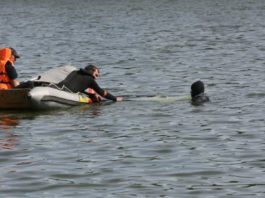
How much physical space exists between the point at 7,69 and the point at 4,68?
0.24ft

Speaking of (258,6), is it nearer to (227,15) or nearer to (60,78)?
(227,15)

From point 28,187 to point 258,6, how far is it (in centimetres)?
6937

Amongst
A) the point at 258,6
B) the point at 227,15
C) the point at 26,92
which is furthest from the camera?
the point at 258,6

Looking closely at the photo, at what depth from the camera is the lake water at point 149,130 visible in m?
13.9

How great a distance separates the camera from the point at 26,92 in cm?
2125

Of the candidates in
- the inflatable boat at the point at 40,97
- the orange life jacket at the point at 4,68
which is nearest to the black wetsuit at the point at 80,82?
the inflatable boat at the point at 40,97

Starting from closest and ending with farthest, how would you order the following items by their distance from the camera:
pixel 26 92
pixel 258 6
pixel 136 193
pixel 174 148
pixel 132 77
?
pixel 136 193
pixel 174 148
pixel 26 92
pixel 132 77
pixel 258 6

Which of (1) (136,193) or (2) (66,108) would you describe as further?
(2) (66,108)

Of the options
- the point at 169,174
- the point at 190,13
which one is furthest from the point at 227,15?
the point at 169,174

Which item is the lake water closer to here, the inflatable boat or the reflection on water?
the reflection on water

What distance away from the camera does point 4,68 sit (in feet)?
70.2

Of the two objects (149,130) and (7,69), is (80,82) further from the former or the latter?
(149,130)

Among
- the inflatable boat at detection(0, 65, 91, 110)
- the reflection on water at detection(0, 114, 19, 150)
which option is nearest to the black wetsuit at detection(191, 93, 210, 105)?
the inflatable boat at detection(0, 65, 91, 110)

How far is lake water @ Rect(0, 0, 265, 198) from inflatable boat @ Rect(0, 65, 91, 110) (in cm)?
22
